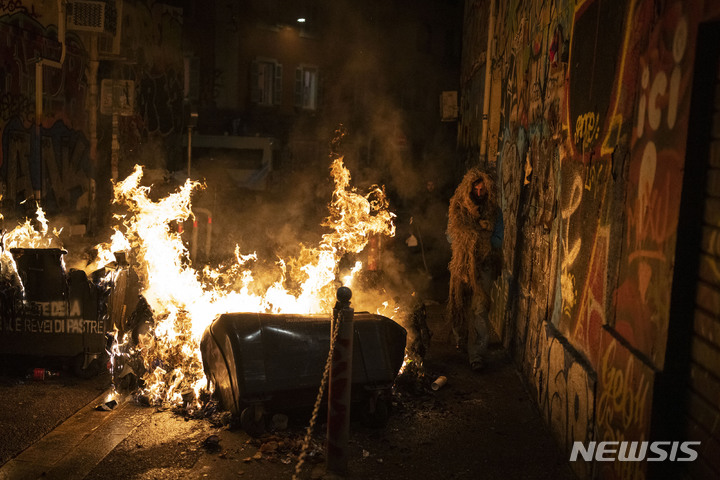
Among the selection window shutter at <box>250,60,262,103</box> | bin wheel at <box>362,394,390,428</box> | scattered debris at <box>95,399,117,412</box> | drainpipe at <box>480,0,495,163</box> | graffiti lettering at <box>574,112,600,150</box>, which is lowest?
scattered debris at <box>95,399,117,412</box>

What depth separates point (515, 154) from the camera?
27.6ft

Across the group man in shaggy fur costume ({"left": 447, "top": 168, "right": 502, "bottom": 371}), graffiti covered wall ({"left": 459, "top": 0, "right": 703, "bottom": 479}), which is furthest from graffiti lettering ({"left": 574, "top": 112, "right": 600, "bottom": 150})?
man in shaggy fur costume ({"left": 447, "top": 168, "right": 502, "bottom": 371})

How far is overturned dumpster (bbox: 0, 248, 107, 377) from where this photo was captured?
6684 mm

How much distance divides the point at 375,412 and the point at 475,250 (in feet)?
9.18

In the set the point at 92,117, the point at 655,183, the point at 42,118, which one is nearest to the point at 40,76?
the point at 42,118

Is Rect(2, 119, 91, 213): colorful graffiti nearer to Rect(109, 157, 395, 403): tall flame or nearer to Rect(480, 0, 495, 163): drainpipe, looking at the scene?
Rect(109, 157, 395, 403): tall flame

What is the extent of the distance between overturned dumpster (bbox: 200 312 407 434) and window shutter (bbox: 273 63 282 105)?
89.1 feet

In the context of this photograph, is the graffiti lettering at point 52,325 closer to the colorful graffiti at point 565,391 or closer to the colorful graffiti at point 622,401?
the colorful graffiti at point 565,391

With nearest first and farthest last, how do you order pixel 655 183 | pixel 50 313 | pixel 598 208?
pixel 655 183
pixel 598 208
pixel 50 313

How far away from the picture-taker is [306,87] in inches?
1282

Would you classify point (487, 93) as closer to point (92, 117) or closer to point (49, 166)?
point (49, 166)

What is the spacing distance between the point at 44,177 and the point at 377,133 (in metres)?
21.9

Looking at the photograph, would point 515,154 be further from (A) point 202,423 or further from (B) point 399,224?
(B) point 399,224

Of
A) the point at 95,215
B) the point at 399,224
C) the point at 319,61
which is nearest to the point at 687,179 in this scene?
the point at 95,215
